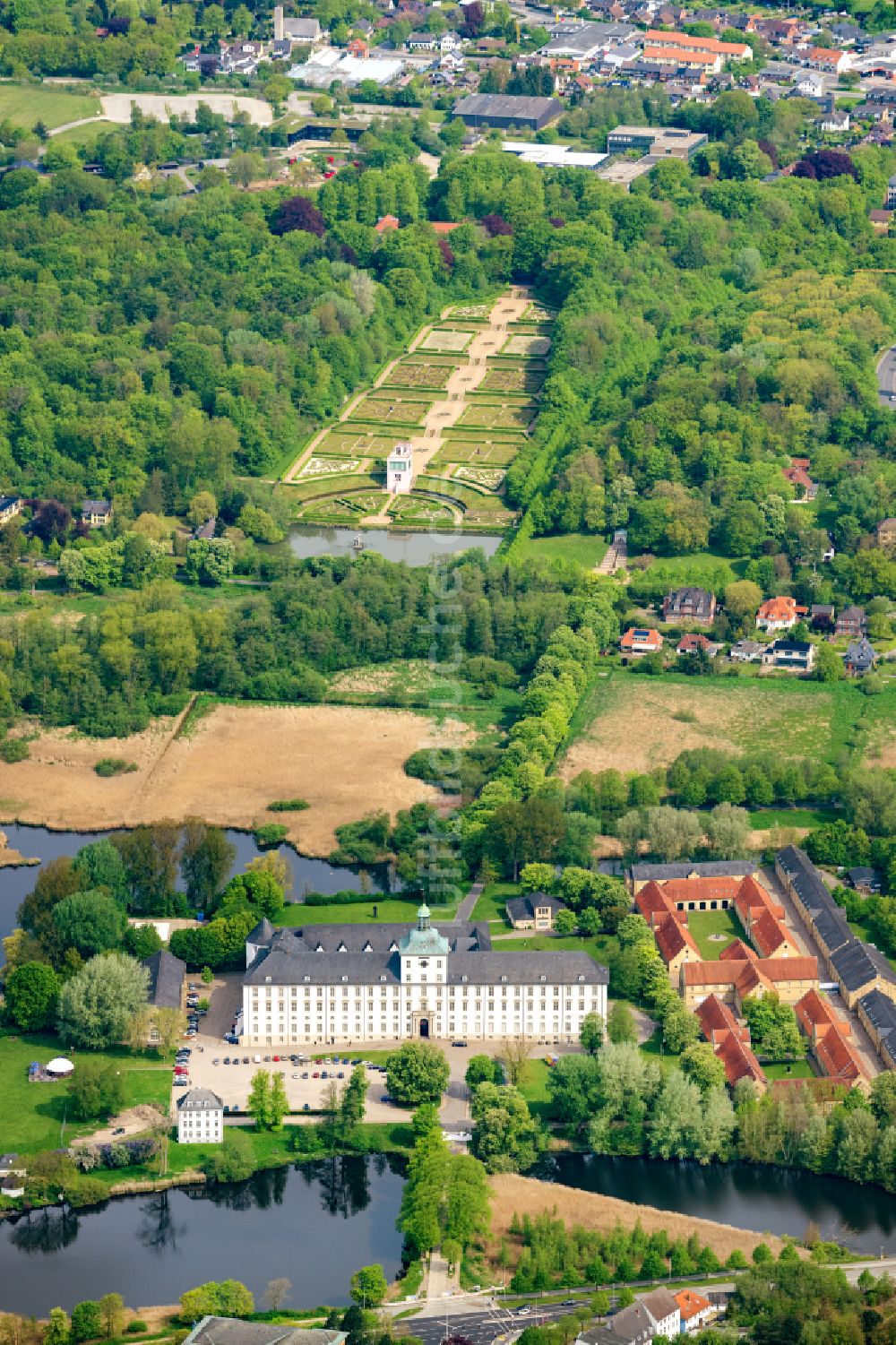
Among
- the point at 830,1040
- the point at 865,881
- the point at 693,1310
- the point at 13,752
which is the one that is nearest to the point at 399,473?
the point at 13,752

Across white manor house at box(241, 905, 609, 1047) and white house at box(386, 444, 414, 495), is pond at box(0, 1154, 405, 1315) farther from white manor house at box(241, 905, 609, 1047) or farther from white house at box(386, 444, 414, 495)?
white house at box(386, 444, 414, 495)

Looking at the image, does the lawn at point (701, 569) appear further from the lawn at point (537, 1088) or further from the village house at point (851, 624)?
the lawn at point (537, 1088)

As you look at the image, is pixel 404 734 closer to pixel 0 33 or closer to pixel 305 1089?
pixel 305 1089

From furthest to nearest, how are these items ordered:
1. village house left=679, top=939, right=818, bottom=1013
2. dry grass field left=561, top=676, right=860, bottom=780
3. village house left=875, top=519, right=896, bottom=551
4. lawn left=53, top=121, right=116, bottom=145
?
lawn left=53, top=121, right=116, bottom=145
village house left=875, top=519, right=896, bottom=551
dry grass field left=561, top=676, right=860, bottom=780
village house left=679, top=939, right=818, bottom=1013

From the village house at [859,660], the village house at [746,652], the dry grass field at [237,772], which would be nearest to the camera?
the dry grass field at [237,772]

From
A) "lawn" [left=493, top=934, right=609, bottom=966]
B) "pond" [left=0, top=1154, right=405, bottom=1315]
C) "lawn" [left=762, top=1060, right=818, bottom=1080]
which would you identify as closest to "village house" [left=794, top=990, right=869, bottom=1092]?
"lawn" [left=762, top=1060, right=818, bottom=1080]

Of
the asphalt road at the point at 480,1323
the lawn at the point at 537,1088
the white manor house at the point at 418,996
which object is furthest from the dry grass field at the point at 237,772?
the asphalt road at the point at 480,1323
